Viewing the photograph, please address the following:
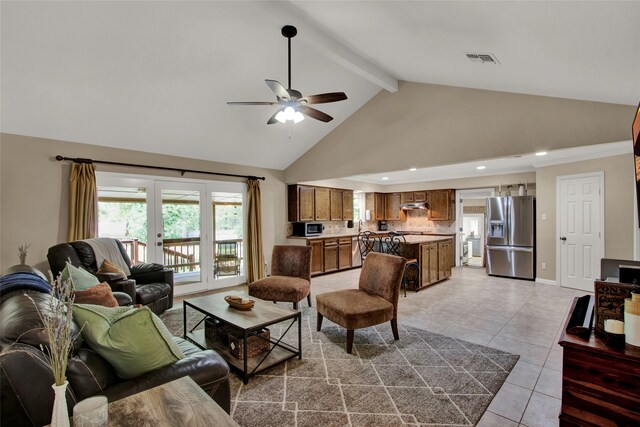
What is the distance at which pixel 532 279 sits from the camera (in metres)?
5.97

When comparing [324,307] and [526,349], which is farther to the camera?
[324,307]

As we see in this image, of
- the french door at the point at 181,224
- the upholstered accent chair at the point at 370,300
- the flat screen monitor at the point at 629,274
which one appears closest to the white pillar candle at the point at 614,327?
the flat screen monitor at the point at 629,274

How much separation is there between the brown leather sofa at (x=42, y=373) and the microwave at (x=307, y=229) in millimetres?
4831

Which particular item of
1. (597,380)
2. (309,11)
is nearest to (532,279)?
(597,380)

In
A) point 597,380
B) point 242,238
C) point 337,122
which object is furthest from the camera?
point 242,238

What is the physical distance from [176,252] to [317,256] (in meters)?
2.85

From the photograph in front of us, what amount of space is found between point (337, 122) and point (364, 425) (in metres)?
4.54

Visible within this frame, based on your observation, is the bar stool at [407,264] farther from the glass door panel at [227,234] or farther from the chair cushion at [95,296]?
the chair cushion at [95,296]

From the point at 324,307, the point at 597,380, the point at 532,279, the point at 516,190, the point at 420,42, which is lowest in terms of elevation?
the point at 532,279

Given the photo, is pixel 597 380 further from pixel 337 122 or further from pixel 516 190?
pixel 516 190

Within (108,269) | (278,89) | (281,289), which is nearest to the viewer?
(278,89)

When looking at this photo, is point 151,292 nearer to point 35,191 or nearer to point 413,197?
point 35,191

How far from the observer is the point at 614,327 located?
1459 millimetres

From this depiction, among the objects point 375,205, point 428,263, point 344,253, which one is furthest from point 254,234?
point 375,205
